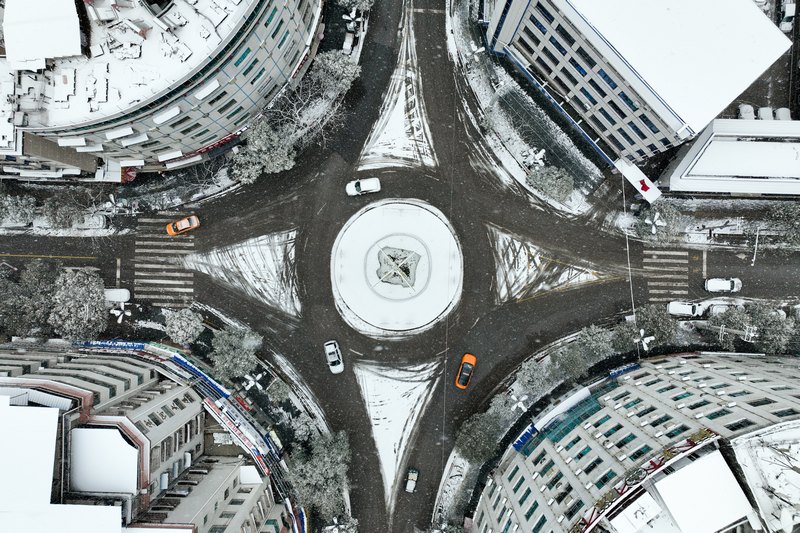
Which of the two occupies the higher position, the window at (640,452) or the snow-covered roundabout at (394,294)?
the snow-covered roundabout at (394,294)

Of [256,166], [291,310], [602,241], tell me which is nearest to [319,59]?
[256,166]

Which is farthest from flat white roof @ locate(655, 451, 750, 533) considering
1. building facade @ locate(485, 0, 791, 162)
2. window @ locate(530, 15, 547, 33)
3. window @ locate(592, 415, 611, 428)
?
window @ locate(530, 15, 547, 33)

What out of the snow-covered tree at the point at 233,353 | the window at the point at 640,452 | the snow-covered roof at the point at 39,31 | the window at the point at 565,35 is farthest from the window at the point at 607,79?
the snow-covered roof at the point at 39,31

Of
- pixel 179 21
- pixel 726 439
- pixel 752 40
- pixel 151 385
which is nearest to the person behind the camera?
pixel 726 439

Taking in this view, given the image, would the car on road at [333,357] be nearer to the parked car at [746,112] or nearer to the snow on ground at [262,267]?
the snow on ground at [262,267]

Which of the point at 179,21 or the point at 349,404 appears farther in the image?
the point at 349,404

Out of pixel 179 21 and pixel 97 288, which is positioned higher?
pixel 179 21

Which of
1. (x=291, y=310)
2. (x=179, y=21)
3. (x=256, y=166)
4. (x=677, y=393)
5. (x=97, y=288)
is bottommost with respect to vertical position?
(x=677, y=393)

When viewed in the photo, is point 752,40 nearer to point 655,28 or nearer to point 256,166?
point 655,28

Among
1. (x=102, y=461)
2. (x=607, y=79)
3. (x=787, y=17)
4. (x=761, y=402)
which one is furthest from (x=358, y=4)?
(x=761, y=402)
